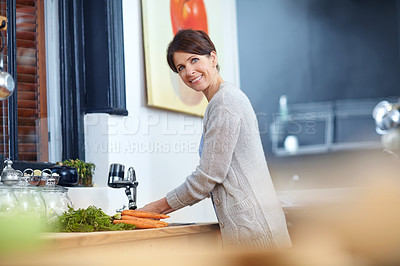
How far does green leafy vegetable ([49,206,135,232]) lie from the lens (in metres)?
1.69

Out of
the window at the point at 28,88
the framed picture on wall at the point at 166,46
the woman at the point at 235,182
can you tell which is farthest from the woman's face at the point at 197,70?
the framed picture on wall at the point at 166,46

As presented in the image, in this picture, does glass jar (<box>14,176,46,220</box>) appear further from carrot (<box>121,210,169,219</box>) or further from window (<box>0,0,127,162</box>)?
window (<box>0,0,127,162</box>)

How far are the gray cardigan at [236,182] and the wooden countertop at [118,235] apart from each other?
98mm

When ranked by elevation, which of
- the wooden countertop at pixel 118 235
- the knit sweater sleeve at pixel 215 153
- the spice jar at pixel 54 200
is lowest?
the wooden countertop at pixel 118 235

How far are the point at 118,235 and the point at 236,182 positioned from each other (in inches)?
20.8

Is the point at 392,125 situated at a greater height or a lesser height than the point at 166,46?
lesser

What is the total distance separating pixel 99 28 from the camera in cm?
287

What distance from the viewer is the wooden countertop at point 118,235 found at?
139cm

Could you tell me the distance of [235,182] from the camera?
2006 millimetres

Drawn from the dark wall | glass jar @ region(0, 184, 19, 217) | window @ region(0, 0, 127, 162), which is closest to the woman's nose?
window @ region(0, 0, 127, 162)

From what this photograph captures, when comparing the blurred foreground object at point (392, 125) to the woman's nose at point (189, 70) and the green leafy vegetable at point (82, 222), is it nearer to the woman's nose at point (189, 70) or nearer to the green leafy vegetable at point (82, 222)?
the woman's nose at point (189, 70)

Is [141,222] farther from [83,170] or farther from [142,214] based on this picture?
[83,170]

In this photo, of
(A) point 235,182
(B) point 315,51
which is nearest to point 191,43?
(A) point 235,182

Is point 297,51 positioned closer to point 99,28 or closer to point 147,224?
point 99,28
